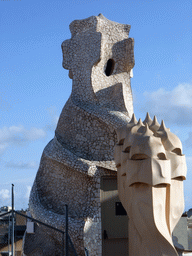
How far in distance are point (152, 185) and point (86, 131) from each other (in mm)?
3097

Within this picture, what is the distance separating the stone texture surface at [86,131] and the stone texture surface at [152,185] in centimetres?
145

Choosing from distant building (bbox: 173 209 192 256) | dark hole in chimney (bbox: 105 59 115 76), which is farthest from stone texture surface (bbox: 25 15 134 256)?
distant building (bbox: 173 209 192 256)

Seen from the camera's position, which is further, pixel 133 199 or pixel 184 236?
pixel 184 236

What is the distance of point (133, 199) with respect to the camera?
27.2 feet

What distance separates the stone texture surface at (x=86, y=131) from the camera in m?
9.95

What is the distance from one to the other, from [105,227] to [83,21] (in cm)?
573

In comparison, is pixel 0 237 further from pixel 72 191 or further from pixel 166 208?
pixel 166 208

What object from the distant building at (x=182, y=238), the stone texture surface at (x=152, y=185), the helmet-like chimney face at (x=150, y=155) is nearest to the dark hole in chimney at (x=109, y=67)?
the helmet-like chimney face at (x=150, y=155)

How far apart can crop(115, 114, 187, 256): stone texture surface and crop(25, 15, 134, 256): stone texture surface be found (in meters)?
1.45

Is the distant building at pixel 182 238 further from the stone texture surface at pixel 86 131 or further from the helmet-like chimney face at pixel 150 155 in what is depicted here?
the helmet-like chimney face at pixel 150 155

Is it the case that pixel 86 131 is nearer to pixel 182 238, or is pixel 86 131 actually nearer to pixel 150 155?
pixel 150 155

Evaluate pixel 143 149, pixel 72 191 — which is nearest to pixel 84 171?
pixel 72 191

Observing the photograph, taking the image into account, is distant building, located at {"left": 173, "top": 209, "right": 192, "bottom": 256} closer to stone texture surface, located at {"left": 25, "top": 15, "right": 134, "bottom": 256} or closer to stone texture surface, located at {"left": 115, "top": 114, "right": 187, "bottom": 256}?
stone texture surface, located at {"left": 25, "top": 15, "right": 134, "bottom": 256}

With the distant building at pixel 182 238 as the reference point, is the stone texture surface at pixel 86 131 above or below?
above
